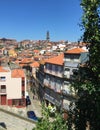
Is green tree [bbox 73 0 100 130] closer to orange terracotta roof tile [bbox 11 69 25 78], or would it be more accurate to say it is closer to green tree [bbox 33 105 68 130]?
green tree [bbox 33 105 68 130]

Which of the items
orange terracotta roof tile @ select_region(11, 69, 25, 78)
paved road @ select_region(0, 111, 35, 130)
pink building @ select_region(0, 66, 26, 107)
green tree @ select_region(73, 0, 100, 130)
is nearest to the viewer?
green tree @ select_region(73, 0, 100, 130)

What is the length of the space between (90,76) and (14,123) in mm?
9626

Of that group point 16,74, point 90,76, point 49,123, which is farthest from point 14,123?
point 16,74

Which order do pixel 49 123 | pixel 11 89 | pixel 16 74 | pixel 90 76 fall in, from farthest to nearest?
pixel 16 74 → pixel 11 89 → pixel 49 123 → pixel 90 76

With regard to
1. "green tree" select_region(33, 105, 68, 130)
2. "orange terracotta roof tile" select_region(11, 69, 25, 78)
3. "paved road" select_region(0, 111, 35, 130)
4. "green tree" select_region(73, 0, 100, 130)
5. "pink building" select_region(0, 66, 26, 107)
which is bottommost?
"pink building" select_region(0, 66, 26, 107)

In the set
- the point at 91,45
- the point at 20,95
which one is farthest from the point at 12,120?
the point at 20,95

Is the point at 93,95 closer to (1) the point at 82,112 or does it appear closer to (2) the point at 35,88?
(1) the point at 82,112

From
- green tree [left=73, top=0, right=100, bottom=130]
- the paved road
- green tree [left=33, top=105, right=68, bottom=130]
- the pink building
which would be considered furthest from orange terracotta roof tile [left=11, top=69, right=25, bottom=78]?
green tree [left=73, top=0, right=100, bottom=130]

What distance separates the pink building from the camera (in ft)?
262

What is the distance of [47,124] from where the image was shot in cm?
1986

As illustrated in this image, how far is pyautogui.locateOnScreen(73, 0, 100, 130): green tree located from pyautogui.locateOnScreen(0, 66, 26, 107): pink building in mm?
61418

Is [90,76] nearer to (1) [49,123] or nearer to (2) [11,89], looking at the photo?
(1) [49,123]

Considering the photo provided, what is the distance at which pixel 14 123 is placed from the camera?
2630cm

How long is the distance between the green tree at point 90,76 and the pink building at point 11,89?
61418mm
